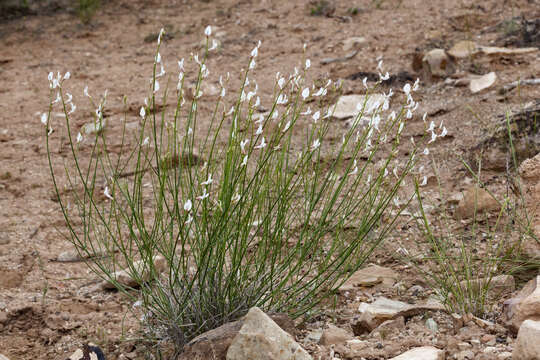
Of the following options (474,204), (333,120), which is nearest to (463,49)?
(333,120)

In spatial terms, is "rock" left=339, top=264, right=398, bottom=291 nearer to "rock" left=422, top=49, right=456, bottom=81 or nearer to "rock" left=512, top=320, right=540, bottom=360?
"rock" left=512, top=320, right=540, bottom=360

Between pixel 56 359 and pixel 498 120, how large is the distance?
2.74 metres

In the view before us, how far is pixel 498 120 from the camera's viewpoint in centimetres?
357

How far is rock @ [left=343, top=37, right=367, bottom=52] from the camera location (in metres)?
5.61

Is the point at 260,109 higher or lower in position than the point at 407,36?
lower

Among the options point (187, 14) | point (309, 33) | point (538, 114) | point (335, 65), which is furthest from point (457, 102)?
point (187, 14)

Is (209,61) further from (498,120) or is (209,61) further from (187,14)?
(498,120)

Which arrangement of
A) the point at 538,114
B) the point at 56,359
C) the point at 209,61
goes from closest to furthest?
1. the point at 56,359
2. the point at 538,114
3. the point at 209,61

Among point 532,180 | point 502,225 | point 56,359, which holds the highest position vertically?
point 532,180

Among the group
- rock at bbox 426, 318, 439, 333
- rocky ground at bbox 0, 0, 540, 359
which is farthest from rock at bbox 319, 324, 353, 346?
rock at bbox 426, 318, 439, 333

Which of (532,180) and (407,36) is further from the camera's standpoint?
(407,36)

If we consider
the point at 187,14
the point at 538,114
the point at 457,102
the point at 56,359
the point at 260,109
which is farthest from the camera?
the point at 187,14

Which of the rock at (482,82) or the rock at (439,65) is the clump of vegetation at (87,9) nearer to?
the rock at (439,65)

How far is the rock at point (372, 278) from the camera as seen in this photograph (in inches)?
98.5
